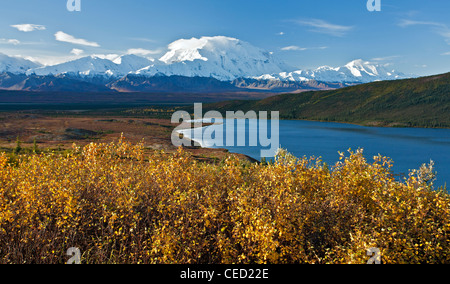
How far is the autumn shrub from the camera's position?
10.7 metres

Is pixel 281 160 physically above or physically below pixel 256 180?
above

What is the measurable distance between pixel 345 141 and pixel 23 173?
90373 mm

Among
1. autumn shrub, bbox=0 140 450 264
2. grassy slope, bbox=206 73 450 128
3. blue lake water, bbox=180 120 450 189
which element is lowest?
blue lake water, bbox=180 120 450 189

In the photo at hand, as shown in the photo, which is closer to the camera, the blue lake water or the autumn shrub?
the autumn shrub

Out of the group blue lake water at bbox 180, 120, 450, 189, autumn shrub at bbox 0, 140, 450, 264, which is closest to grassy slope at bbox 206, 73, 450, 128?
blue lake water at bbox 180, 120, 450, 189

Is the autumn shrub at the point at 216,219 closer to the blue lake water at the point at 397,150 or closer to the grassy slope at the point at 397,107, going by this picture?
the blue lake water at the point at 397,150

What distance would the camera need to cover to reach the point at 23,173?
52.6 feet

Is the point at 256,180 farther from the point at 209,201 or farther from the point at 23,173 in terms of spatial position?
the point at 23,173

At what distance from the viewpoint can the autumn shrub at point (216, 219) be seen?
10.7 m

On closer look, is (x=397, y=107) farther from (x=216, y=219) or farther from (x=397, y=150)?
(x=216, y=219)

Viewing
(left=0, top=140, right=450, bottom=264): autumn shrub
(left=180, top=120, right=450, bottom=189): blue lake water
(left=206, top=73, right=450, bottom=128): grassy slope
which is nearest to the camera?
(left=0, top=140, right=450, bottom=264): autumn shrub

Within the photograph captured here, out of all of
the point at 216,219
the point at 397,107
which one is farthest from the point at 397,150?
the point at 397,107

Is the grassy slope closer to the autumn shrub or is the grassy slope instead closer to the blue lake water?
the blue lake water
